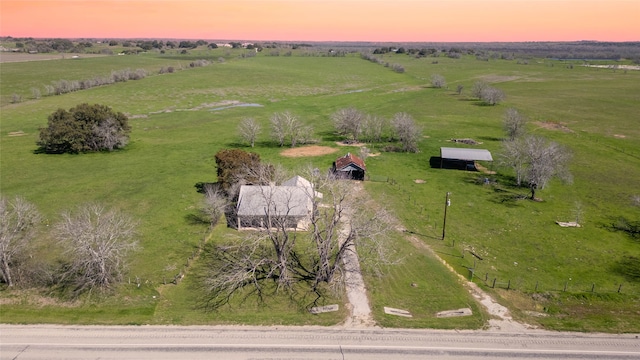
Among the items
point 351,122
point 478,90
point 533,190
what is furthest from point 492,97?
point 533,190

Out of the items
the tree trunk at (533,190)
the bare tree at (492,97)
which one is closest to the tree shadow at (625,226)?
the tree trunk at (533,190)

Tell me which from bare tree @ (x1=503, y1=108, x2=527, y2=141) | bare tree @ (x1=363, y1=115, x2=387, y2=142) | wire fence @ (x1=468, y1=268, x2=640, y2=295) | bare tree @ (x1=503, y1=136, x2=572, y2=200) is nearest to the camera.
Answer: wire fence @ (x1=468, y1=268, x2=640, y2=295)

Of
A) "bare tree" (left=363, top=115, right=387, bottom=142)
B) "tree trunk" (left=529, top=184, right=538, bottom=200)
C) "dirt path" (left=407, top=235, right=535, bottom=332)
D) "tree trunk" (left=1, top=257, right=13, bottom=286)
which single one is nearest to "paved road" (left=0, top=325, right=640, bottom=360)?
"dirt path" (left=407, top=235, right=535, bottom=332)

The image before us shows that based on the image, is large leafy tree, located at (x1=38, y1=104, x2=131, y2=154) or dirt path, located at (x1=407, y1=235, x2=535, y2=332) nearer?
dirt path, located at (x1=407, y1=235, x2=535, y2=332)

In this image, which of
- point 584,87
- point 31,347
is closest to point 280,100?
point 31,347

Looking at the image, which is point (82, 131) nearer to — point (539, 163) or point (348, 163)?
point (348, 163)

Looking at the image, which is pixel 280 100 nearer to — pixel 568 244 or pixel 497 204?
pixel 497 204

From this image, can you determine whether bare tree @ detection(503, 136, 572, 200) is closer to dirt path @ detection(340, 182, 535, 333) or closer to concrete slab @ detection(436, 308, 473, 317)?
dirt path @ detection(340, 182, 535, 333)
